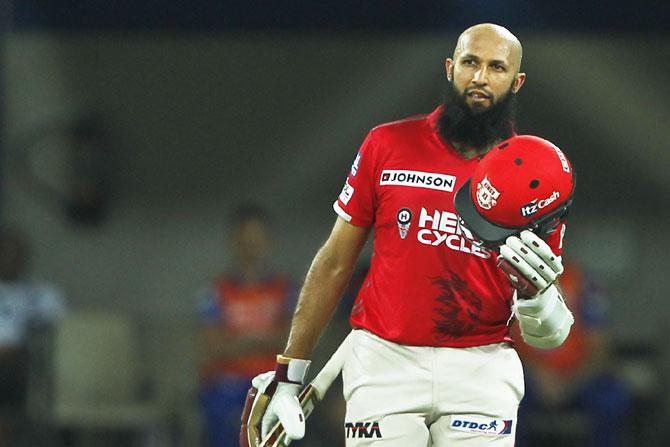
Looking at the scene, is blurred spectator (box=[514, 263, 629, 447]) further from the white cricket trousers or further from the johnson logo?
the johnson logo

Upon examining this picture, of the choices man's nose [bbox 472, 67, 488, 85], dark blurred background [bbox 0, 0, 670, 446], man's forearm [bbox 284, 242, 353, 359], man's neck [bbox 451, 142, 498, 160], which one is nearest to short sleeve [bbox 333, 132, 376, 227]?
man's forearm [bbox 284, 242, 353, 359]

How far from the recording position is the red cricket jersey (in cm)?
384

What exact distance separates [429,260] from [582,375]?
12.2 feet

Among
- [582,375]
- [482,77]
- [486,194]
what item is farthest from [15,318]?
[486,194]

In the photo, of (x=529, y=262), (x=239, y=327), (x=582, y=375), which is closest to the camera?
(x=529, y=262)

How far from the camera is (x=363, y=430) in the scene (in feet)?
12.7

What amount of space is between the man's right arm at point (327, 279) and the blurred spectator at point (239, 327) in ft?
9.72

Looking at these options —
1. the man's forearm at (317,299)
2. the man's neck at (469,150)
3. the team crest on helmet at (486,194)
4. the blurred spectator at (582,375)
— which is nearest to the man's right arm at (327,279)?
the man's forearm at (317,299)

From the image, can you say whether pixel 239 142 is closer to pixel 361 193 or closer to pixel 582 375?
pixel 582 375

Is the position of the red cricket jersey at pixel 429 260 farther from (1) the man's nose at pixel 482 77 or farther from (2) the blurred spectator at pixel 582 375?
(2) the blurred spectator at pixel 582 375

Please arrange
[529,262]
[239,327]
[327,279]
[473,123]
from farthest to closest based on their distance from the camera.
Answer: [239,327]
[327,279]
[473,123]
[529,262]

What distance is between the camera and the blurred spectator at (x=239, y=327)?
23.1 ft

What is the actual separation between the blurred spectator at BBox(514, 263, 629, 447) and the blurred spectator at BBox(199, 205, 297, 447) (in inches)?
46.7

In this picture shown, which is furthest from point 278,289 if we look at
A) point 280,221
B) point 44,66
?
point 44,66
